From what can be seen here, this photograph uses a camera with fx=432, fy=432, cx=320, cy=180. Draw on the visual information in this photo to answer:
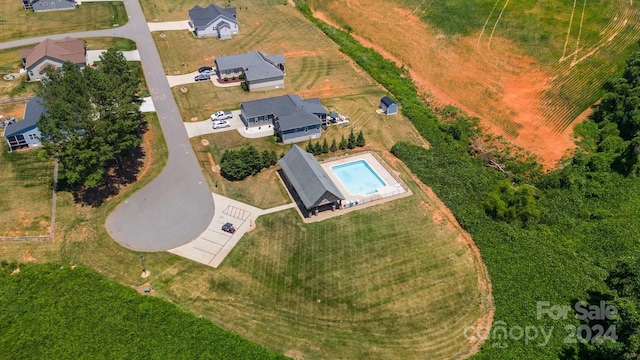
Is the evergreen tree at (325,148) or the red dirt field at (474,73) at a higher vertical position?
the red dirt field at (474,73)

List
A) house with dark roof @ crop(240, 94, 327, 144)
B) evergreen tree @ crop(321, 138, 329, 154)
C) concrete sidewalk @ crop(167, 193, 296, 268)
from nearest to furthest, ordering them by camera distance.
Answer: concrete sidewalk @ crop(167, 193, 296, 268) < evergreen tree @ crop(321, 138, 329, 154) < house with dark roof @ crop(240, 94, 327, 144)

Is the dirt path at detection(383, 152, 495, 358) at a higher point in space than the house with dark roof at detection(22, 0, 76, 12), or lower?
higher

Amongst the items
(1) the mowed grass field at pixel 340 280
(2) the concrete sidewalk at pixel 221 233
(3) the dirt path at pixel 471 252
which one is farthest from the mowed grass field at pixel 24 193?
(3) the dirt path at pixel 471 252

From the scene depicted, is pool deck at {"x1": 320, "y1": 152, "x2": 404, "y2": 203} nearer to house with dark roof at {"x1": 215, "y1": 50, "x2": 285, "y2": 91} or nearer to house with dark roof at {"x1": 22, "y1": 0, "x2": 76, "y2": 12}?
house with dark roof at {"x1": 215, "y1": 50, "x2": 285, "y2": 91}

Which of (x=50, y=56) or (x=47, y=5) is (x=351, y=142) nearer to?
(x=50, y=56)

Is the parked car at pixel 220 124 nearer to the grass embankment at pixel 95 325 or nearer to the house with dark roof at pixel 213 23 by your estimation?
the grass embankment at pixel 95 325

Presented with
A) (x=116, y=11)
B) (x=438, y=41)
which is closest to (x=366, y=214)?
(x=438, y=41)

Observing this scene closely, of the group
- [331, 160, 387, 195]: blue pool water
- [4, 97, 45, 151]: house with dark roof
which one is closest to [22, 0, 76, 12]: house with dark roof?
[4, 97, 45, 151]: house with dark roof
